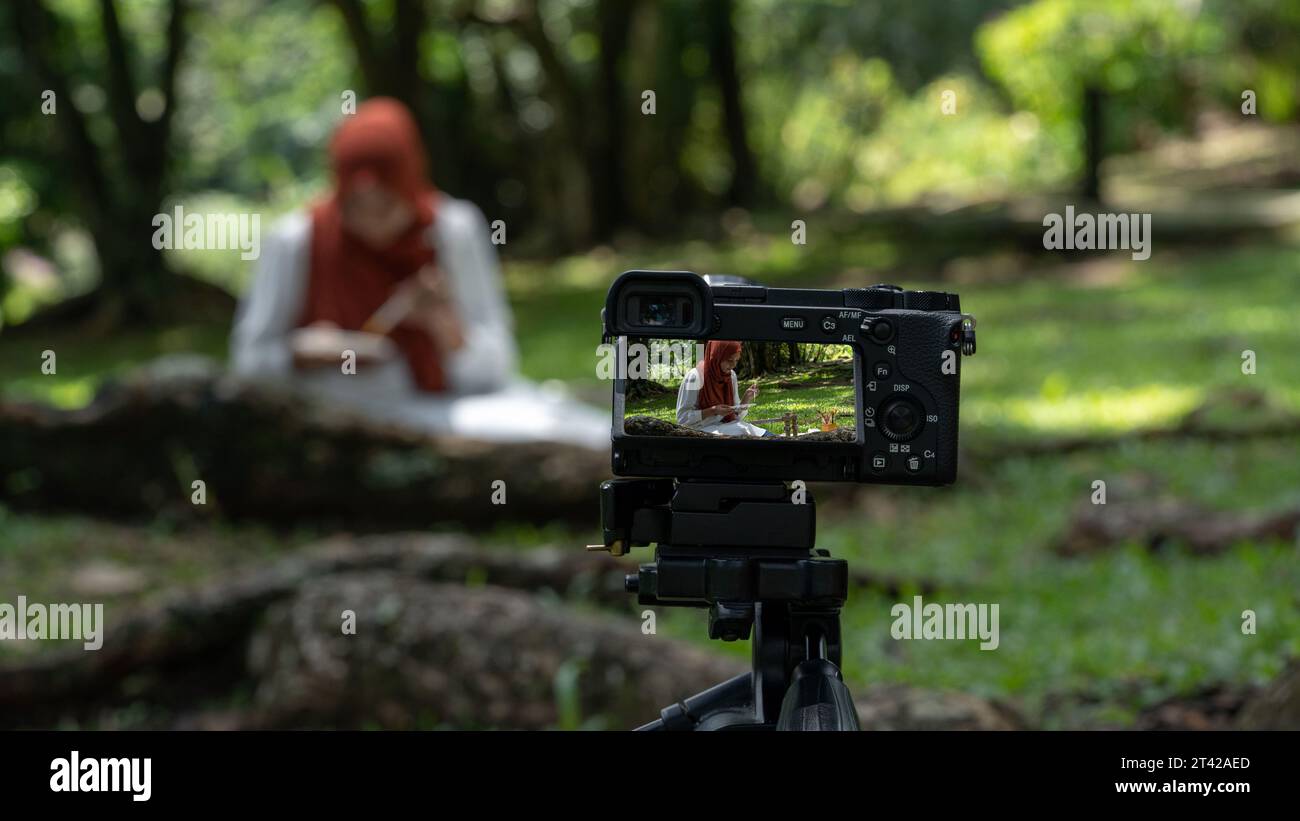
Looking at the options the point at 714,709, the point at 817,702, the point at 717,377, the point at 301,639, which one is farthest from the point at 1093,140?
the point at 817,702

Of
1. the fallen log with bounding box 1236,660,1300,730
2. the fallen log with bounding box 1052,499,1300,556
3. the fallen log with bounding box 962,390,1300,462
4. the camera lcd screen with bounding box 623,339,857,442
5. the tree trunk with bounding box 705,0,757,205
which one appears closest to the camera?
the camera lcd screen with bounding box 623,339,857,442

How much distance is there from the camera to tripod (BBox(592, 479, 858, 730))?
6.10 ft

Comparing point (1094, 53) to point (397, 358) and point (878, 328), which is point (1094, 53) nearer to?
point (397, 358)

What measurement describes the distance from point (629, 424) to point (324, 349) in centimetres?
513

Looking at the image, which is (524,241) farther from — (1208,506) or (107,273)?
(1208,506)

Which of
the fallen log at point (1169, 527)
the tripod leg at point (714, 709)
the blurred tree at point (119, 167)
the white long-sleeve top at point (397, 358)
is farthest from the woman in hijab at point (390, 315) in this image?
the blurred tree at point (119, 167)

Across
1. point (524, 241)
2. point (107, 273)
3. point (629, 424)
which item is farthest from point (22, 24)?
point (629, 424)

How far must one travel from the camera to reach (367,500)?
6723 millimetres

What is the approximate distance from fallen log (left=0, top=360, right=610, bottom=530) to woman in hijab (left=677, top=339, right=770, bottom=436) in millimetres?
4690

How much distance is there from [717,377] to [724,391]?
19 mm

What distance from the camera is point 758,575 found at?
6.13 feet

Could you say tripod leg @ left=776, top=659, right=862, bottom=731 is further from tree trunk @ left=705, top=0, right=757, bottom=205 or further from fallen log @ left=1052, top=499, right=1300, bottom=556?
tree trunk @ left=705, top=0, right=757, bottom=205

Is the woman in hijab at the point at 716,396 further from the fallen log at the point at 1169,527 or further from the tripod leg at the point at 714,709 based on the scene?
the fallen log at the point at 1169,527

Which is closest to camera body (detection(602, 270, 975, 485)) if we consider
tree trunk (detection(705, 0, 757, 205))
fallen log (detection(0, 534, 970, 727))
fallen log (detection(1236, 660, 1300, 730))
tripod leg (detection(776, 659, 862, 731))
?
tripod leg (detection(776, 659, 862, 731))
